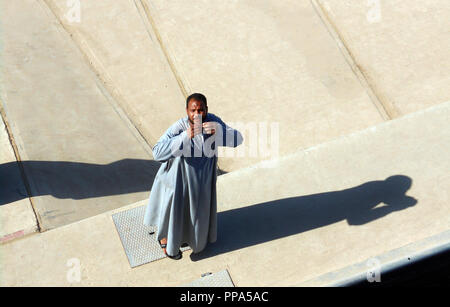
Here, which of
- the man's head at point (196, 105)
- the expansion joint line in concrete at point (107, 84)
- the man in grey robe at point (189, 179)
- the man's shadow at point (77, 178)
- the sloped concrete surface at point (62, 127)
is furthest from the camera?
the expansion joint line in concrete at point (107, 84)

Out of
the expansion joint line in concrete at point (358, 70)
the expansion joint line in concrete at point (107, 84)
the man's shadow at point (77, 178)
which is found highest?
the expansion joint line in concrete at point (358, 70)

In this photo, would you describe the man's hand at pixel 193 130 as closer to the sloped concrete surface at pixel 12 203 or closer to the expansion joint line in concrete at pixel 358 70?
the sloped concrete surface at pixel 12 203

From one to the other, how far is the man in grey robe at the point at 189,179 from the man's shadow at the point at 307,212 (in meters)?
0.34

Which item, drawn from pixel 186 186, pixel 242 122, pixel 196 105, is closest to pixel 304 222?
pixel 186 186

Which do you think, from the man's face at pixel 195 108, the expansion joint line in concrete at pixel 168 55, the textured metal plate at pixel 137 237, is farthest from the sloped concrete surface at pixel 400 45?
the man's face at pixel 195 108

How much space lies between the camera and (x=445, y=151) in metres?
5.47

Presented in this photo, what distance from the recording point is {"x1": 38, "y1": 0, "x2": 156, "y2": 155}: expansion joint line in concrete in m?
6.43

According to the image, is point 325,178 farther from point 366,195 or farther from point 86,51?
point 86,51

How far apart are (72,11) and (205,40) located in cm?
198

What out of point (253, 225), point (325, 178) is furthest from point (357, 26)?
point (253, 225)

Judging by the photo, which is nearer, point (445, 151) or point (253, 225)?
point (253, 225)

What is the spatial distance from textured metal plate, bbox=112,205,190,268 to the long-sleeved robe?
0.87 ft

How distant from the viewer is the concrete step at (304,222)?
457 centimetres

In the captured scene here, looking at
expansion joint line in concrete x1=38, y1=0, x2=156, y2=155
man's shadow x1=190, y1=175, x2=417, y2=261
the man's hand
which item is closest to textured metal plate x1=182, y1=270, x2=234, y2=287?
man's shadow x1=190, y1=175, x2=417, y2=261
